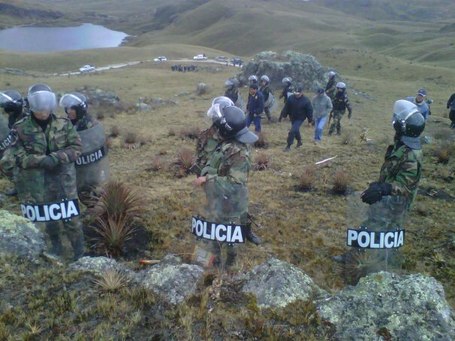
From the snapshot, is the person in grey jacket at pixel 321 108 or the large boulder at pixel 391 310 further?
the person in grey jacket at pixel 321 108

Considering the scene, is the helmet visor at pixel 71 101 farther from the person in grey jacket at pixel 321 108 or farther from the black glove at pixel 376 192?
the person in grey jacket at pixel 321 108

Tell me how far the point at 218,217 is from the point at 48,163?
229 centimetres

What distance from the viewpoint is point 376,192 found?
17.2 ft

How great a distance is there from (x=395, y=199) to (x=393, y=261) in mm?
923

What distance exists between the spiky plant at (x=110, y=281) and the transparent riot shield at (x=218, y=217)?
4.03 ft

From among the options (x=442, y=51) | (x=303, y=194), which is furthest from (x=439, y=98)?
(x=442, y=51)

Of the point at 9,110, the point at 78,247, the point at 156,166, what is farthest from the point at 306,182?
the point at 9,110

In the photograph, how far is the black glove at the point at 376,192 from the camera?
5.25 metres

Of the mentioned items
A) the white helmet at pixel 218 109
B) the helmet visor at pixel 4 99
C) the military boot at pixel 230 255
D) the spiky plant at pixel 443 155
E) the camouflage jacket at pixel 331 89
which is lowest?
the spiky plant at pixel 443 155

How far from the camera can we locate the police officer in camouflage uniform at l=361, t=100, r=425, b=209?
17.4 ft

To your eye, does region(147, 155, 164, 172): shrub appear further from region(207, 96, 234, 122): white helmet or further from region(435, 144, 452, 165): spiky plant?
region(435, 144, 452, 165): spiky plant

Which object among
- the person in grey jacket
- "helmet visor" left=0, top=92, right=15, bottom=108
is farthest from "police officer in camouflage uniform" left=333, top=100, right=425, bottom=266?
the person in grey jacket

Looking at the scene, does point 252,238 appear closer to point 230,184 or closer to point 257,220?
point 257,220

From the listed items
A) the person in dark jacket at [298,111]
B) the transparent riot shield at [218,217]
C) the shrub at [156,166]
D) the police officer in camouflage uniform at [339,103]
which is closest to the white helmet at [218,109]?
the transparent riot shield at [218,217]
